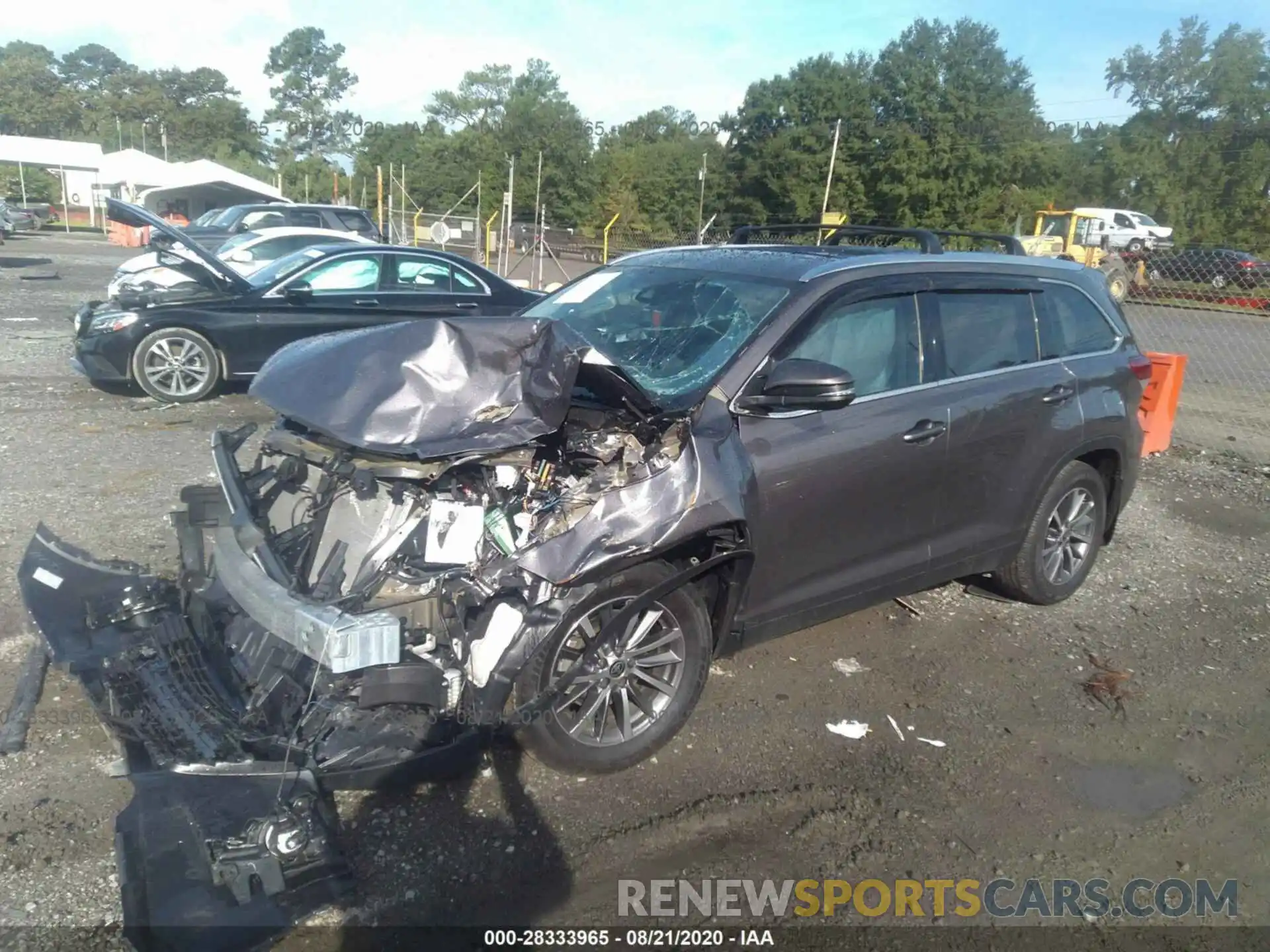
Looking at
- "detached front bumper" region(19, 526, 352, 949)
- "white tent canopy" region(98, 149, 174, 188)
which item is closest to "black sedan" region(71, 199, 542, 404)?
"detached front bumper" region(19, 526, 352, 949)

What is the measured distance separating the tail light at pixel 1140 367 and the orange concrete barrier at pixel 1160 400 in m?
3.75

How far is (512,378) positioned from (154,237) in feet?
18.0

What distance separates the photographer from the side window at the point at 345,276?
9.87 metres

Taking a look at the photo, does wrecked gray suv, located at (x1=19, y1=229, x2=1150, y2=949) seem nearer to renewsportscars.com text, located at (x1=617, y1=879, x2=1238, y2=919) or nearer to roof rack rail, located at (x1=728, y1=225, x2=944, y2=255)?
roof rack rail, located at (x1=728, y1=225, x2=944, y2=255)

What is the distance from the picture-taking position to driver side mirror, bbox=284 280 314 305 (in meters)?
9.44

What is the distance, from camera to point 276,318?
927cm

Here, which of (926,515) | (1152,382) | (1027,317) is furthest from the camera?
(1152,382)

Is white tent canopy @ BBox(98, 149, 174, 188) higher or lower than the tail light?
higher

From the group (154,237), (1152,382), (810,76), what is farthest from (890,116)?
(154,237)

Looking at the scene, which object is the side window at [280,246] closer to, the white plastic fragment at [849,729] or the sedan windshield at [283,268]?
the sedan windshield at [283,268]

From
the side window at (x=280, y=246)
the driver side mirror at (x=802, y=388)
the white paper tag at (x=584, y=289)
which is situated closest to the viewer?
the driver side mirror at (x=802, y=388)

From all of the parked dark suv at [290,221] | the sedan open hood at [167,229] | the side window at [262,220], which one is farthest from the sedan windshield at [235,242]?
the sedan open hood at [167,229]

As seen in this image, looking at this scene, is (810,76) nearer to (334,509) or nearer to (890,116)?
(890,116)

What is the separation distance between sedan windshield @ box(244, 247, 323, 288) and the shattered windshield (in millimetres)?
Answer: 5661
